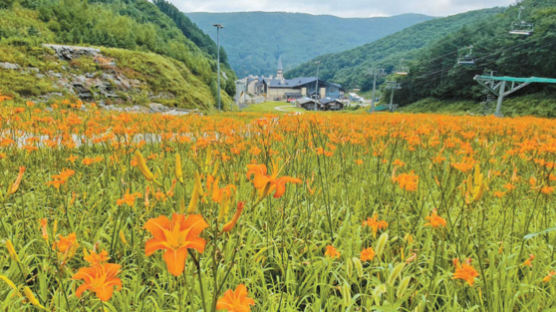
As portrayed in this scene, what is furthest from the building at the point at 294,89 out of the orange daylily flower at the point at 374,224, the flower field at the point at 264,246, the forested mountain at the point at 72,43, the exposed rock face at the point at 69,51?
the orange daylily flower at the point at 374,224

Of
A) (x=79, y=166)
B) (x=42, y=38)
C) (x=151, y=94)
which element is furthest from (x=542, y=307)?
(x=42, y=38)

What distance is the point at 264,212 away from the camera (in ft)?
5.73

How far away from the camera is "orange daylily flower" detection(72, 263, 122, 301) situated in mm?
508

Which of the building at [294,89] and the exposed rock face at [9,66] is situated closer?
the exposed rock face at [9,66]

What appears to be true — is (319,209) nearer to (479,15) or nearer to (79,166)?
(79,166)

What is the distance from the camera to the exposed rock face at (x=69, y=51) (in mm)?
9617

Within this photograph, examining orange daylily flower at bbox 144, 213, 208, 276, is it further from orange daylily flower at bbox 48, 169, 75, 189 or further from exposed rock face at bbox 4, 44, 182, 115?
exposed rock face at bbox 4, 44, 182, 115

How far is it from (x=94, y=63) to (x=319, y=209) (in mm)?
11994

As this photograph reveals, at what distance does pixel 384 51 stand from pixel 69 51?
104m

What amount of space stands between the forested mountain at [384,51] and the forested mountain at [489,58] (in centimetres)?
3833

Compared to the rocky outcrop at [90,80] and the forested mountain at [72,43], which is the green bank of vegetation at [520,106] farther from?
the rocky outcrop at [90,80]

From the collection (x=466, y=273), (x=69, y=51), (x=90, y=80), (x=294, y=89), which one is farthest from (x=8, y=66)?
(x=294, y=89)

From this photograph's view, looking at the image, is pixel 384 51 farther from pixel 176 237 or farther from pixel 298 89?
pixel 176 237

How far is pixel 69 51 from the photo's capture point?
32.5 feet
